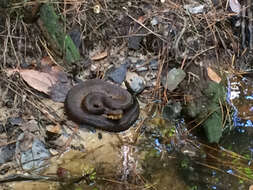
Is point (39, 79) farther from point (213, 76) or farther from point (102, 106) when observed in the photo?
point (213, 76)

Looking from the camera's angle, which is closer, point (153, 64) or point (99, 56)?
point (99, 56)

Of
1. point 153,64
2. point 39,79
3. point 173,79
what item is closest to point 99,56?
point 153,64

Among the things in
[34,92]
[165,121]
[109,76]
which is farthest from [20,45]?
[165,121]

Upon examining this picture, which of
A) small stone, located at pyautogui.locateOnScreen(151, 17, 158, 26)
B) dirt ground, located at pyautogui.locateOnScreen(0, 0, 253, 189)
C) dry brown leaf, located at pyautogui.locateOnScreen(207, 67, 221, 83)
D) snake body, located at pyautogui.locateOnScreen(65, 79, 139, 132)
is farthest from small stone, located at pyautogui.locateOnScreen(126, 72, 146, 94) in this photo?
dry brown leaf, located at pyautogui.locateOnScreen(207, 67, 221, 83)

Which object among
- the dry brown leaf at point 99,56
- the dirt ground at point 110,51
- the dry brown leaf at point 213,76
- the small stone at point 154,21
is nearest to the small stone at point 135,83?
the dirt ground at point 110,51

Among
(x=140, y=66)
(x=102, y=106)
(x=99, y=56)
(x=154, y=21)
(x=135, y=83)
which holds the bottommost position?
(x=102, y=106)

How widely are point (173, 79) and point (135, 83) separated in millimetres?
449

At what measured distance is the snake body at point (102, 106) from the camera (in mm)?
3760

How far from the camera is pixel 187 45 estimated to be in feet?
14.4

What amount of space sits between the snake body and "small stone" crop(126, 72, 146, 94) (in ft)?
0.57

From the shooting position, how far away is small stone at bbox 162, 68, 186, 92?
4.16m

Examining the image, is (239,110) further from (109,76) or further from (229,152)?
(109,76)

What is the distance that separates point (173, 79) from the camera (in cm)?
416

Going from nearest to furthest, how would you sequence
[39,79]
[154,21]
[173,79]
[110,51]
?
[39,79], [173,79], [110,51], [154,21]
